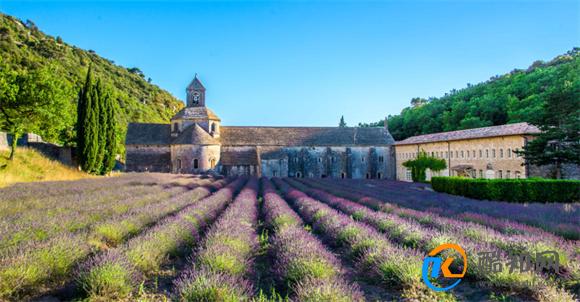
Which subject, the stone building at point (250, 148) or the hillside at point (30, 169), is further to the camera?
the stone building at point (250, 148)

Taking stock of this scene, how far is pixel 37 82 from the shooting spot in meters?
22.1

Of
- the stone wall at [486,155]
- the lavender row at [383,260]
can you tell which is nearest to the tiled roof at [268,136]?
the stone wall at [486,155]

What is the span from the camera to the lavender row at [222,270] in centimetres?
353

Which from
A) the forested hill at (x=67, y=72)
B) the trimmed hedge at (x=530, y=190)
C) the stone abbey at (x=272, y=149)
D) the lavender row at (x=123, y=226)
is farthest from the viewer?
the stone abbey at (x=272, y=149)

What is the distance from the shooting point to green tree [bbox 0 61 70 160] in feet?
70.4

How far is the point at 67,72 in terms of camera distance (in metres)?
58.8

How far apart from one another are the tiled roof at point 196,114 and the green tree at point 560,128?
105 feet

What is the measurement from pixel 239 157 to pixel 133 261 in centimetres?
3625

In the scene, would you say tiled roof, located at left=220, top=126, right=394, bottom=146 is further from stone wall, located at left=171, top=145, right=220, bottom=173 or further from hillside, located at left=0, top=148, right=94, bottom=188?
hillside, located at left=0, top=148, right=94, bottom=188

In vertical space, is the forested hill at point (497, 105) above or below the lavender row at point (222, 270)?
above

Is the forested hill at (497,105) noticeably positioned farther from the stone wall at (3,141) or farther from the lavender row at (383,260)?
the stone wall at (3,141)

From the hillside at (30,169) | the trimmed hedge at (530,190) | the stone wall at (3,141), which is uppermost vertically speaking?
the stone wall at (3,141)

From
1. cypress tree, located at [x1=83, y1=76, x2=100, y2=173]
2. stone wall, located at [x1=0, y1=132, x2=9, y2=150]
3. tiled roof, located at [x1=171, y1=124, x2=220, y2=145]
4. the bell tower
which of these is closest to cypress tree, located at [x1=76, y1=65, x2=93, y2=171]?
cypress tree, located at [x1=83, y1=76, x2=100, y2=173]

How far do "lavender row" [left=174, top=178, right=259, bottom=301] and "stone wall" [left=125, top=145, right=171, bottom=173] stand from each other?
112 feet
